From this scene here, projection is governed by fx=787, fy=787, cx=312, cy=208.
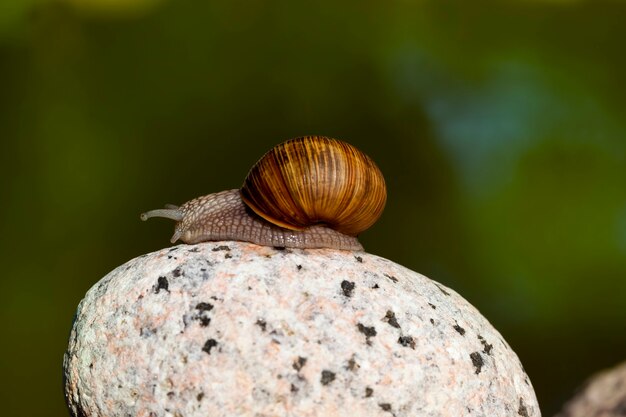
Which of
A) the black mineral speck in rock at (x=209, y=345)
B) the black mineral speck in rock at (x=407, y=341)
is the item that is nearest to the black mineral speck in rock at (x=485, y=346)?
the black mineral speck in rock at (x=407, y=341)

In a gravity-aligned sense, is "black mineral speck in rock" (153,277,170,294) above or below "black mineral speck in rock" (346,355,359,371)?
above

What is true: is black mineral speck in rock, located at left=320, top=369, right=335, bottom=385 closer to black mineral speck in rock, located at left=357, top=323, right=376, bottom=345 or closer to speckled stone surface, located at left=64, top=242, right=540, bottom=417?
speckled stone surface, located at left=64, top=242, right=540, bottom=417

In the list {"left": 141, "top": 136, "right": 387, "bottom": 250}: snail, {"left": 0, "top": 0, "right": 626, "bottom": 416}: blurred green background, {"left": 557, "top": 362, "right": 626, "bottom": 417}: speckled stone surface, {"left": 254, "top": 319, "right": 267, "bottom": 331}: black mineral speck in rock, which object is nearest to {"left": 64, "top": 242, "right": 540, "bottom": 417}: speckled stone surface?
{"left": 254, "top": 319, "right": 267, "bottom": 331}: black mineral speck in rock

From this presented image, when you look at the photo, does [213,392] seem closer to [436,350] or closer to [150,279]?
[150,279]

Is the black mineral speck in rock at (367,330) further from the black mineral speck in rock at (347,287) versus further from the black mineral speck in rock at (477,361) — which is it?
the black mineral speck in rock at (477,361)

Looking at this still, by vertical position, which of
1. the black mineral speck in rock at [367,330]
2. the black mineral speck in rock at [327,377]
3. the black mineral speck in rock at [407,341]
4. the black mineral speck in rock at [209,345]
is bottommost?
the black mineral speck in rock at [327,377]

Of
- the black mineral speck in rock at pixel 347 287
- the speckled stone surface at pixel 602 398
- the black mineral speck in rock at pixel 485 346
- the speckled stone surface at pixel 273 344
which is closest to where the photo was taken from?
the speckled stone surface at pixel 273 344

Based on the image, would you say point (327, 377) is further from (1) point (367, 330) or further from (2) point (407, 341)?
(2) point (407, 341)
